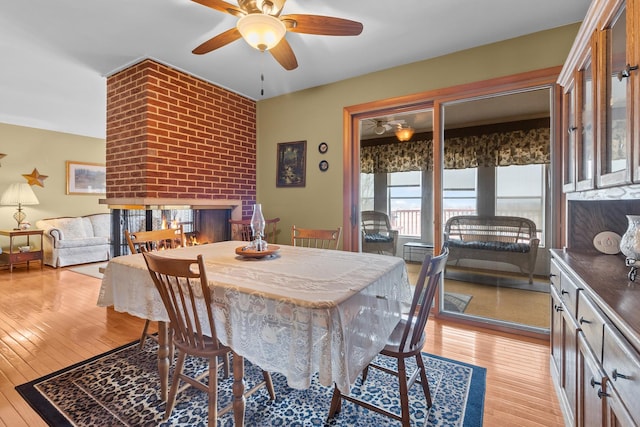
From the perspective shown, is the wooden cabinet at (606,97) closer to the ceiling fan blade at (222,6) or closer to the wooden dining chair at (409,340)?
the wooden dining chair at (409,340)

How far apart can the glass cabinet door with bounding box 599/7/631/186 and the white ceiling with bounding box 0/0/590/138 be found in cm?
108

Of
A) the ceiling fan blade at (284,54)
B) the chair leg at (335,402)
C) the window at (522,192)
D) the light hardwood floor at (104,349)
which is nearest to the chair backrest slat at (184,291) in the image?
the chair leg at (335,402)

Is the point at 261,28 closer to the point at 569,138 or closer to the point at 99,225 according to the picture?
the point at 569,138

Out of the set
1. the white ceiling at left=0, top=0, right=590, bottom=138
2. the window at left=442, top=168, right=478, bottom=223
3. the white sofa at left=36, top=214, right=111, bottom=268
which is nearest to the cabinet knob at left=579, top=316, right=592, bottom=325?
the window at left=442, top=168, right=478, bottom=223

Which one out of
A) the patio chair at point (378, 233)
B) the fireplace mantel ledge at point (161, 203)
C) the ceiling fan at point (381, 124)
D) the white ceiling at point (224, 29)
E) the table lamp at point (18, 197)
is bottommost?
the patio chair at point (378, 233)

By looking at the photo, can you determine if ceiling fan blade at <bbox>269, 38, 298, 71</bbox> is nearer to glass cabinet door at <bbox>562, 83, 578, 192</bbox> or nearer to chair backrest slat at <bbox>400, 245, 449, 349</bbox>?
chair backrest slat at <bbox>400, 245, 449, 349</bbox>

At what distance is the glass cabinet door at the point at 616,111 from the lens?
115 cm

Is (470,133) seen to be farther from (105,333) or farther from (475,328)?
(105,333)

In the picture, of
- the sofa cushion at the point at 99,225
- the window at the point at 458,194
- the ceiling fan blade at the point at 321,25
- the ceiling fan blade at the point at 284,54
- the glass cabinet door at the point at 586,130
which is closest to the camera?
the glass cabinet door at the point at 586,130

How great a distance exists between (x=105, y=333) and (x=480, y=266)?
3.72 m

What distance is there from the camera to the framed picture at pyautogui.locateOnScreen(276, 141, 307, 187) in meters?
3.64

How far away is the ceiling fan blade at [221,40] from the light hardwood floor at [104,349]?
2.34 metres

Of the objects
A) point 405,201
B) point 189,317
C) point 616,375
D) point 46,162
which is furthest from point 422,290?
point 46,162

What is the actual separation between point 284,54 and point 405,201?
204cm
